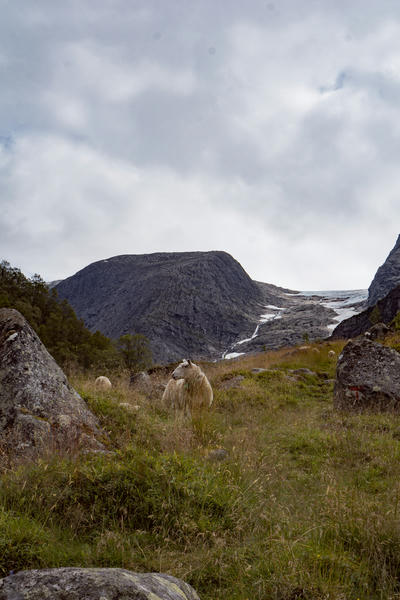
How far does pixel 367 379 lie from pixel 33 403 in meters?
8.54

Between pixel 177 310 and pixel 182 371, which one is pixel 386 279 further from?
pixel 182 371

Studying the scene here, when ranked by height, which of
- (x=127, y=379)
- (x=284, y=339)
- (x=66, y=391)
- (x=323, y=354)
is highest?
(x=66, y=391)

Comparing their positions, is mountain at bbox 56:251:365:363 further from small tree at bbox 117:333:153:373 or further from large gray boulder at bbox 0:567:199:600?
large gray boulder at bbox 0:567:199:600

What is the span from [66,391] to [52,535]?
3.59 meters

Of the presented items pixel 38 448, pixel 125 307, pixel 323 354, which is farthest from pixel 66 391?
pixel 125 307

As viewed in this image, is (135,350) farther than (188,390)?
Yes

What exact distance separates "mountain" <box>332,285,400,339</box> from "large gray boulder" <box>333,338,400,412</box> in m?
42.0

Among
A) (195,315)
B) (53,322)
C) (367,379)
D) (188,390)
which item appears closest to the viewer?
(367,379)

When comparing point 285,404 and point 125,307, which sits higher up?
point 125,307

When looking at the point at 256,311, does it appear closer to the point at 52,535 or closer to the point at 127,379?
the point at 127,379

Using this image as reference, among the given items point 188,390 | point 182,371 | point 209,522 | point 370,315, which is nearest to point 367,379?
point 188,390

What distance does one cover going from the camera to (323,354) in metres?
21.0

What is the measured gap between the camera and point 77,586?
1.70 metres

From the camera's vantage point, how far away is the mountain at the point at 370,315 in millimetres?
51500
